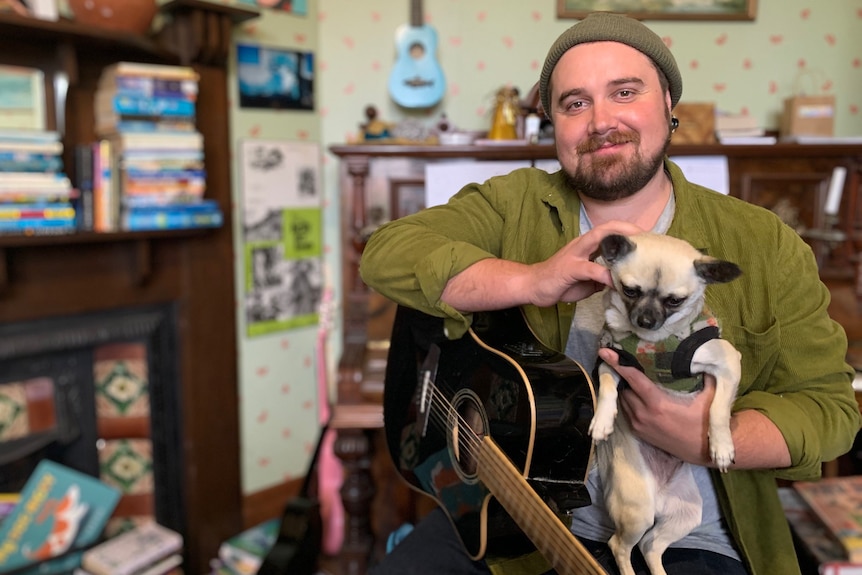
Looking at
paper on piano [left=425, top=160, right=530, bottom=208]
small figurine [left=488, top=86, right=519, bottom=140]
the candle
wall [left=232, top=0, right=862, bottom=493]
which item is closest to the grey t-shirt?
paper on piano [left=425, top=160, right=530, bottom=208]

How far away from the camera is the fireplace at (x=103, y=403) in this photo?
1.87 m

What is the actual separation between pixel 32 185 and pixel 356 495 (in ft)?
3.91

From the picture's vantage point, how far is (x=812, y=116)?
2.20 meters

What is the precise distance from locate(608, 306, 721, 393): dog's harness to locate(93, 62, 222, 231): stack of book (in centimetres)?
154

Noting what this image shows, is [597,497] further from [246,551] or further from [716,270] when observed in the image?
[246,551]

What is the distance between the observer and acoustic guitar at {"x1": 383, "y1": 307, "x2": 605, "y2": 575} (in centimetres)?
89

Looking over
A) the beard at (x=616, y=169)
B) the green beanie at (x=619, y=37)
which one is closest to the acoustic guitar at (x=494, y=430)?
the beard at (x=616, y=169)

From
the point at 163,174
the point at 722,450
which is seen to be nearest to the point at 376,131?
the point at 163,174

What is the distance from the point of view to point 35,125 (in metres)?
1.85

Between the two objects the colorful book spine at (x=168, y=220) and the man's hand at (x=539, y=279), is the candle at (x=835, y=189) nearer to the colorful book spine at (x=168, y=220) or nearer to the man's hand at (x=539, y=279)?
the man's hand at (x=539, y=279)

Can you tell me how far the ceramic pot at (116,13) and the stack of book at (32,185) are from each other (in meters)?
0.34

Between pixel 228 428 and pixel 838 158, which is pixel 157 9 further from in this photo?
pixel 838 158

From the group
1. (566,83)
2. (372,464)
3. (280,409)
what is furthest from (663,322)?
(280,409)

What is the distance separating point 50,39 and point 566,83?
149 centimetres
